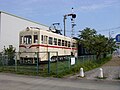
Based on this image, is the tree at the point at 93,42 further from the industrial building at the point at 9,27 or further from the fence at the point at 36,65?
the fence at the point at 36,65

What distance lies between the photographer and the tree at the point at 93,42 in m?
35.1

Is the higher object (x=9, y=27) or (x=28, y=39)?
(x=9, y=27)

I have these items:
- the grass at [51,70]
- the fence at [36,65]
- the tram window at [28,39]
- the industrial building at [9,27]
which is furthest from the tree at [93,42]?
the grass at [51,70]

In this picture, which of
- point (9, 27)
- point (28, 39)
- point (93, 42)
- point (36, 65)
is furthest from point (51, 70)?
point (93, 42)

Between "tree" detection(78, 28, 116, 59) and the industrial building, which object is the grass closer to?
the industrial building

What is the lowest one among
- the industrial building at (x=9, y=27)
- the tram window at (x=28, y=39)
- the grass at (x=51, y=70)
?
the grass at (x=51, y=70)

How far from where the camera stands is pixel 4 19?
2989cm

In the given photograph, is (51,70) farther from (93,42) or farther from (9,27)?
(93,42)

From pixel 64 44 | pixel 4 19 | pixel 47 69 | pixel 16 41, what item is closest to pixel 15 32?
pixel 16 41

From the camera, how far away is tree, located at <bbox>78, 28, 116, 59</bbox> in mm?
35125

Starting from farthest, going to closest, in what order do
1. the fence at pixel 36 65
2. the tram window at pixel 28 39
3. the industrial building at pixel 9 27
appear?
the industrial building at pixel 9 27 → the tram window at pixel 28 39 → the fence at pixel 36 65

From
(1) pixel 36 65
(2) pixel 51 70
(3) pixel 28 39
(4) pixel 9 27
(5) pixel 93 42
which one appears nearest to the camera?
(2) pixel 51 70

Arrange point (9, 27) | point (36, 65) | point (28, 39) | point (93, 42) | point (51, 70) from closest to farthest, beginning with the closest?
point (51, 70) < point (36, 65) < point (28, 39) < point (9, 27) < point (93, 42)

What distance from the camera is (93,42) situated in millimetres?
35156
